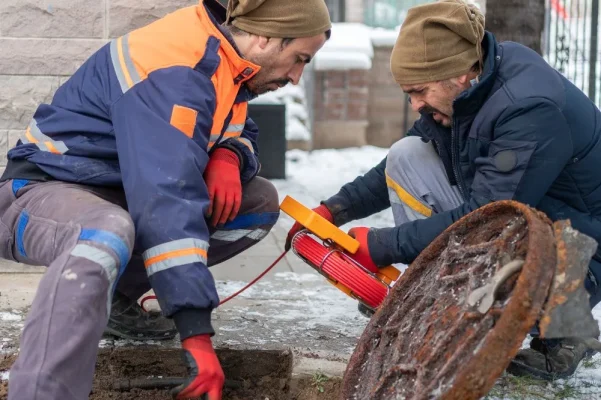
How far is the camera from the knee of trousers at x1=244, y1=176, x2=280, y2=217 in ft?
10.3

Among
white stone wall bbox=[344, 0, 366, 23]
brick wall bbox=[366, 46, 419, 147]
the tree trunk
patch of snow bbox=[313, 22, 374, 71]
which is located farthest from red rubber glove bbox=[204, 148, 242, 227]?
white stone wall bbox=[344, 0, 366, 23]

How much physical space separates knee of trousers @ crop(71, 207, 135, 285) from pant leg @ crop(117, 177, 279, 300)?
733mm

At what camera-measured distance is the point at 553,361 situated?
294 cm

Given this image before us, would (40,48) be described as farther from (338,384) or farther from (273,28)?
(338,384)

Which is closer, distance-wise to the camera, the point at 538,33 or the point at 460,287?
the point at 460,287

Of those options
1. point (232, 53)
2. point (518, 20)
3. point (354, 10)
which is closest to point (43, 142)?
point (232, 53)

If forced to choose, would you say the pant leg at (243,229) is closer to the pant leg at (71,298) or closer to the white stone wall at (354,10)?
the pant leg at (71,298)

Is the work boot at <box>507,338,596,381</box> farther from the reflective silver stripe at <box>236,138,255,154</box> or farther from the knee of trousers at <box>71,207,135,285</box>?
the knee of trousers at <box>71,207,135,285</box>

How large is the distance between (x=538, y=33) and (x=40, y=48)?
10.4 ft

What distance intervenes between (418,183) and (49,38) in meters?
1.91

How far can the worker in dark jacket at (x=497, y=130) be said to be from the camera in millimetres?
2711

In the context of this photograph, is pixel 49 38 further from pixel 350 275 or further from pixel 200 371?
pixel 200 371

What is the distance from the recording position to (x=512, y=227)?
7.23 feet

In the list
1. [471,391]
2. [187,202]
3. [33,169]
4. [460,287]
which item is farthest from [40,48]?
[471,391]
